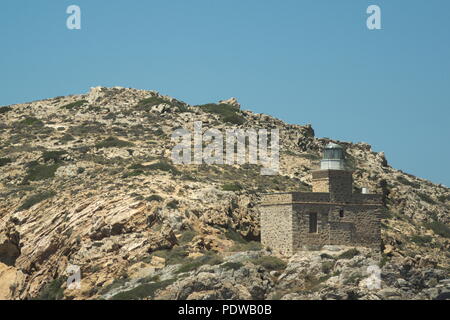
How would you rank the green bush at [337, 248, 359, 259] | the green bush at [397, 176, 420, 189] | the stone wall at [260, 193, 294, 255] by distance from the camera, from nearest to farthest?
the green bush at [337, 248, 359, 259] → the stone wall at [260, 193, 294, 255] → the green bush at [397, 176, 420, 189]

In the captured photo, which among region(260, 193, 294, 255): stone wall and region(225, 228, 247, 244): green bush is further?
region(225, 228, 247, 244): green bush

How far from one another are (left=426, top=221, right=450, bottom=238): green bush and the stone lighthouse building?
23.4 m

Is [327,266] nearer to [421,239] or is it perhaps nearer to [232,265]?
[232,265]

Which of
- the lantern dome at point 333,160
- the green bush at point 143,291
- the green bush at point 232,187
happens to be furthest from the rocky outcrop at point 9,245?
the lantern dome at point 333,160

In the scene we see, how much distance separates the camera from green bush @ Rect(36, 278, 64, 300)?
68500 millimetres

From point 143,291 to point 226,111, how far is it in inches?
1890

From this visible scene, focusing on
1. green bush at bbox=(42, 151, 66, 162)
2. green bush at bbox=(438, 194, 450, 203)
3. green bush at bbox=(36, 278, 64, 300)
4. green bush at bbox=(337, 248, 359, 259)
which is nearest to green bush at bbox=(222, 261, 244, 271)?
green bush at bbox=(337, 248, 359, 259)

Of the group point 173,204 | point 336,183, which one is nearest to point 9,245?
point 173,204

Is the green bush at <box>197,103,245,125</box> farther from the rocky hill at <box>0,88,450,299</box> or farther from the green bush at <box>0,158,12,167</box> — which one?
the green bush at <box>0,158,12,167</box>
